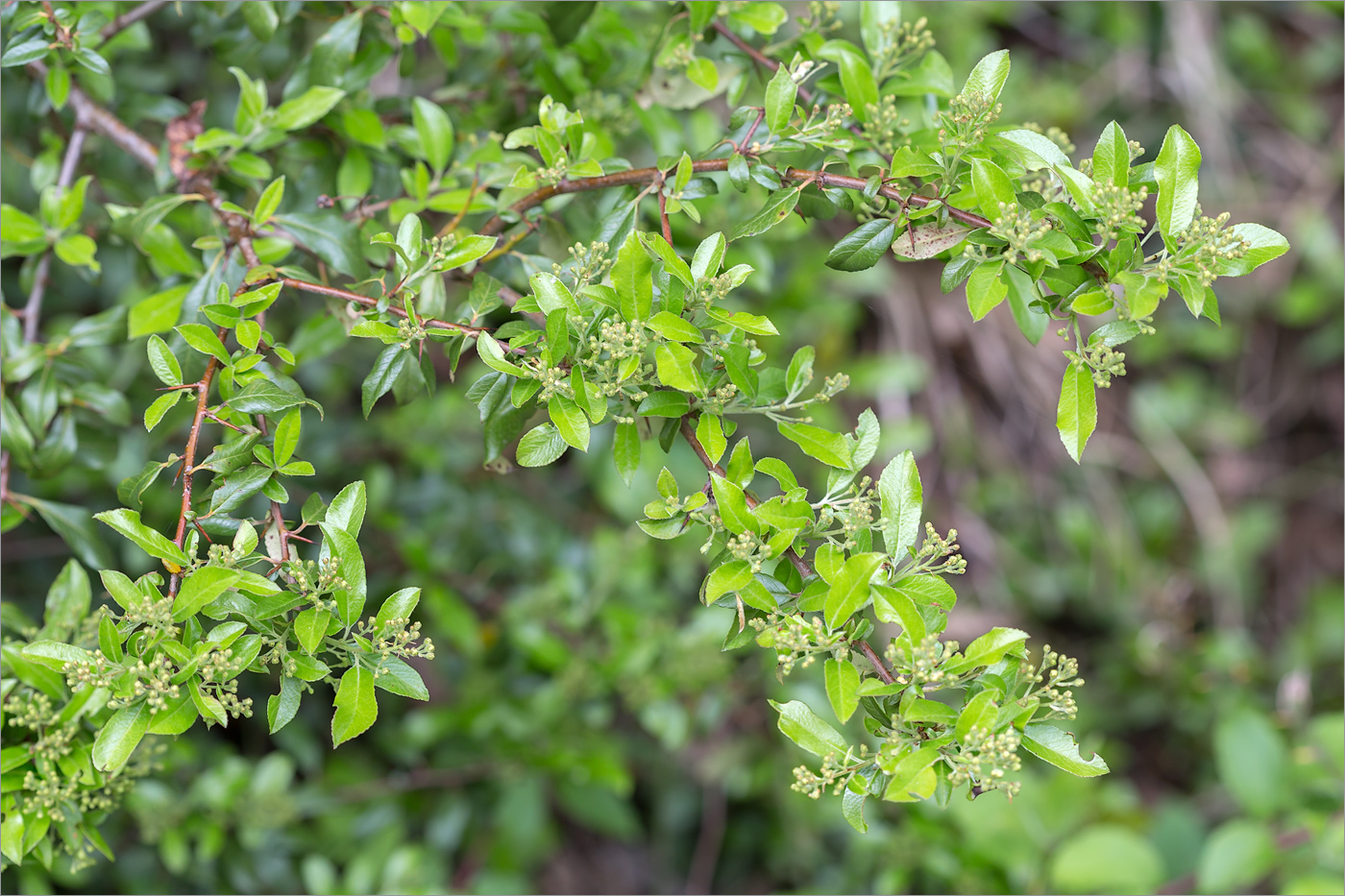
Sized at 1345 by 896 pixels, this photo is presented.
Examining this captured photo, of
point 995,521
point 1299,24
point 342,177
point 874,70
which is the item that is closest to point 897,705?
point 874,70

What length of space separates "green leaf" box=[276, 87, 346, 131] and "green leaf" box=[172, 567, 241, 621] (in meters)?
0.64

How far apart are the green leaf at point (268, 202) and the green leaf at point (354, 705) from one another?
1.86 ft

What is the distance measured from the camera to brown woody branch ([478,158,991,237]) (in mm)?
960

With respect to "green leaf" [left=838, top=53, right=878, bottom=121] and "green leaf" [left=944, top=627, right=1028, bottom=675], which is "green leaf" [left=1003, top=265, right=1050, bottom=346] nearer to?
"green leaf" [left=838, top=53, right=878, bottom=121]

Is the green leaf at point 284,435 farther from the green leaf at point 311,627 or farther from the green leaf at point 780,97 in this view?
the green leaf at point 780,97

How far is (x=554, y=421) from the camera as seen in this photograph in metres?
0.90

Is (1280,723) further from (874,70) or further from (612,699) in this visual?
(874,70)

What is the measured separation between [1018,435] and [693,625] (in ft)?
5.22

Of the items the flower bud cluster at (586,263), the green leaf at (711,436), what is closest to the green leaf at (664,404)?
the green leaf at (711,436)

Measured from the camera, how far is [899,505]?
0.93 meters

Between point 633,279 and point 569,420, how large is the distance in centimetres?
15

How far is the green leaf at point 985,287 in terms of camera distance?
2.97 ft

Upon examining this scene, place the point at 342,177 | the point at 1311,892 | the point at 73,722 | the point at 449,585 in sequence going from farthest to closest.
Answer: the point at 449,585 → the point at 1311,892 → the point at 342,177 → the point at 73,722

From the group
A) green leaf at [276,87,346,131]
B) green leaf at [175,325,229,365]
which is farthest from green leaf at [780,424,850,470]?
green leaf at [276,87,346,131]
